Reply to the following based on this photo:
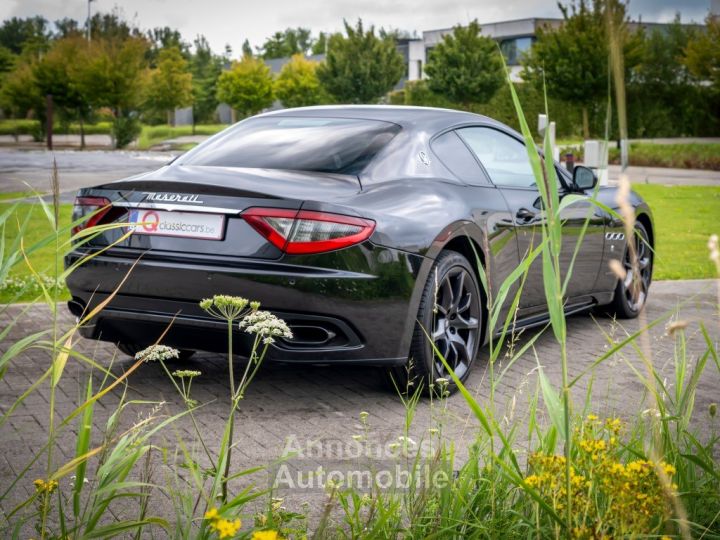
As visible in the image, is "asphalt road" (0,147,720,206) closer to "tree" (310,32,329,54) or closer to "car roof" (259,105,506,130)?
"car roof" (259,105,506,130)

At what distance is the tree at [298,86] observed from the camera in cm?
6894

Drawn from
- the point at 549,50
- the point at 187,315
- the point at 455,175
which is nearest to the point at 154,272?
the point at 187,315

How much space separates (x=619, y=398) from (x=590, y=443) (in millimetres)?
2793

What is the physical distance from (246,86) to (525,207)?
6143 centimetres

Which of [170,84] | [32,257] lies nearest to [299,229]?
[32,257]

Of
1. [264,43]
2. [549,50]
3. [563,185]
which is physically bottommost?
[563,185]

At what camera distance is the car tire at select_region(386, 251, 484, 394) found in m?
4.95

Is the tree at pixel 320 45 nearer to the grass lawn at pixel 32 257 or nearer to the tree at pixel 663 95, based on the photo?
the tree at pixel 663 95

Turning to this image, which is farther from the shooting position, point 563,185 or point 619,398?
point 563,185

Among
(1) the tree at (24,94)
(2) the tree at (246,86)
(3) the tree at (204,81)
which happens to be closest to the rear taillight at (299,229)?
(1) the tree at (24,94)

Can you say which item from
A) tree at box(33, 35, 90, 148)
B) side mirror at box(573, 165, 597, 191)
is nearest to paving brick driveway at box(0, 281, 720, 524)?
side mirror at box(573, 165, 597, 191)

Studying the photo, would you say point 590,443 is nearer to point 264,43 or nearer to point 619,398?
point 619,398

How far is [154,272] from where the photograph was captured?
4754 mm

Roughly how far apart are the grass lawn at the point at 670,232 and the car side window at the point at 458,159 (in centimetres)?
222
